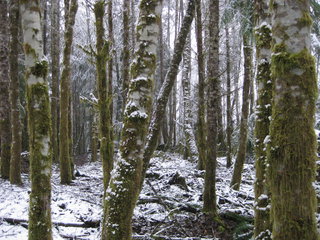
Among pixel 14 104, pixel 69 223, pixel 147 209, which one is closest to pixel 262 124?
pixel 147 209

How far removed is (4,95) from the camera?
9.23m

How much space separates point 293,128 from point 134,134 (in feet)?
6.76

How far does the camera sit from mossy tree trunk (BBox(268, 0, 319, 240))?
2316mm

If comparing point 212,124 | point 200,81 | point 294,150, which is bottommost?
point 294,150

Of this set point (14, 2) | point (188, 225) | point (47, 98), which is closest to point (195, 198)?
point (188, 225)

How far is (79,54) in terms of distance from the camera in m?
29.2

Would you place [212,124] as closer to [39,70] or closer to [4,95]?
[39,70]

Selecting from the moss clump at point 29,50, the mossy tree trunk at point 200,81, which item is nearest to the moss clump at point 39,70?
the moss clump at point 29,50

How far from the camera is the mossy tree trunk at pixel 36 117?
161 inches

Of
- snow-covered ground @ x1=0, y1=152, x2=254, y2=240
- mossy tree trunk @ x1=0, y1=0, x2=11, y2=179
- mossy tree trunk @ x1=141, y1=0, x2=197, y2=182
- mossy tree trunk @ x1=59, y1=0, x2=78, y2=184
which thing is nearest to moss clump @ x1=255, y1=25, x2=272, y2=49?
mossy tree trunk @ x1=141, y1=0, x2=197, y2=182

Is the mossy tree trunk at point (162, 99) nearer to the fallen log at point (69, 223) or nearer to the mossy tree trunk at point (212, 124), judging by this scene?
the mossy tree trunk at point (212, 124)

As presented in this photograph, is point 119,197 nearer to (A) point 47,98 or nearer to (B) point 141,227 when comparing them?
(A) point 47,98

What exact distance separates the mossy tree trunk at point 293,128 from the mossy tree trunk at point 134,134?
1876 millimetres

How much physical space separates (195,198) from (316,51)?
7.81 meters
